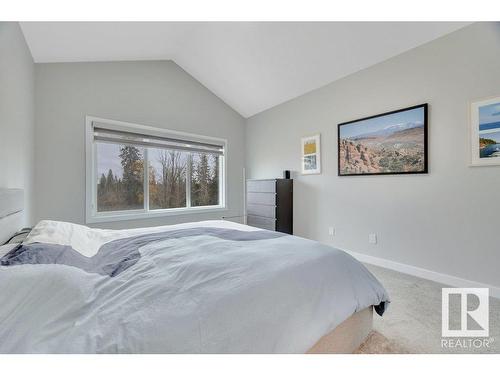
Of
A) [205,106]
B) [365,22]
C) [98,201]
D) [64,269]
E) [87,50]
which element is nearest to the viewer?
[64,269]

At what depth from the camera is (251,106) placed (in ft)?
13.8

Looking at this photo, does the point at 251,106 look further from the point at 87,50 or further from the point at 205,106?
the point at 87,50

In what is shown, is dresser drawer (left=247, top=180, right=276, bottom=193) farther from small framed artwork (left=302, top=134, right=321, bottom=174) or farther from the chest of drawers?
small framed artwork (left=302, top=134, right=321, bottom=174)

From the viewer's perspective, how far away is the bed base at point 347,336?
1.10 m

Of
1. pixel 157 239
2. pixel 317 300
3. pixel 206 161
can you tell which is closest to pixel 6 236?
pixel 157 239

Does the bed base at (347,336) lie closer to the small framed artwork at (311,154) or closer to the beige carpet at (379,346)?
the beige carpet at (379,346)

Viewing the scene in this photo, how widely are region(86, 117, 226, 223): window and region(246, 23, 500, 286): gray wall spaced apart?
1864 mm

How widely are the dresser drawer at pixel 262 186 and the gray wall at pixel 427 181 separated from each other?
1.97 ft

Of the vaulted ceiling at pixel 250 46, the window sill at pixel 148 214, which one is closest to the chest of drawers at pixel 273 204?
the window sill at pixel 148 214

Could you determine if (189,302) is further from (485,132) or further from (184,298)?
(485,132)

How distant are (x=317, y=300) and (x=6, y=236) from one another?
2.13m

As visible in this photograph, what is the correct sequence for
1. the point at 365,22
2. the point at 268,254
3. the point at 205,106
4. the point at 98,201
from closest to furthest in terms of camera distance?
the point at 268,254 → the point at 365,22 → the point at 98,201 → the point at 205,106

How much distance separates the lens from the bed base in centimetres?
110

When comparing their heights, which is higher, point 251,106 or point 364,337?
point 251,106
